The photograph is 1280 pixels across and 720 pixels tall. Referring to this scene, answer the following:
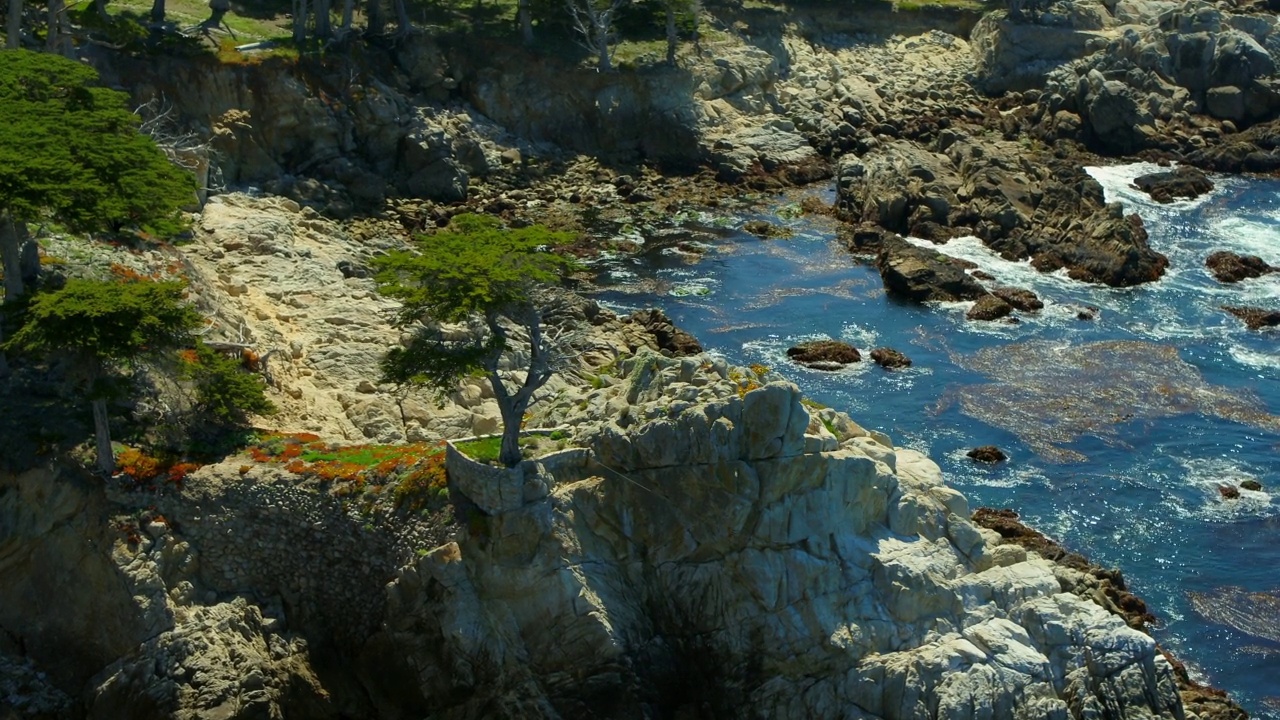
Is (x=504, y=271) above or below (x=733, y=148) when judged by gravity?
above

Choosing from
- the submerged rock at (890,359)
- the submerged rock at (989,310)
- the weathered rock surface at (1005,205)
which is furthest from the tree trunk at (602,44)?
the submerged rock at (890,359)

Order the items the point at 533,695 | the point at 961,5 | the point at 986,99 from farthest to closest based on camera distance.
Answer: the point at 961,5 → the point at 986,99 → the point at 533,695

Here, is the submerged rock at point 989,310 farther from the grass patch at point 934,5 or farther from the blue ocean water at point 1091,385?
the grass patch at point 934,5

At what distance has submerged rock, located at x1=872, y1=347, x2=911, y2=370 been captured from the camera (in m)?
58.0

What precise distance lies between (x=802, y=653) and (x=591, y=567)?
16.9ft

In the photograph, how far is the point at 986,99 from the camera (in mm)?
93625

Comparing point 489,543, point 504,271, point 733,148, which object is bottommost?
point 733,148

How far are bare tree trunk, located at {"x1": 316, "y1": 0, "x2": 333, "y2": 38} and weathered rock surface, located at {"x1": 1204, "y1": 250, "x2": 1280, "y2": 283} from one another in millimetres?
42005

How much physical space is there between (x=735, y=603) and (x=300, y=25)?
154ft

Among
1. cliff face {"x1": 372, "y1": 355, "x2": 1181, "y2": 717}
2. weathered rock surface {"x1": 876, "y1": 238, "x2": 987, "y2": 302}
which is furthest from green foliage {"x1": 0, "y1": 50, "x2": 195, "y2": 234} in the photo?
weathered rock surface {"x1": 876, "y1": 238, "x2": 987, "y2": 302}

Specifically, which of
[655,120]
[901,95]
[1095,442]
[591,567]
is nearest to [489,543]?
[591,567]

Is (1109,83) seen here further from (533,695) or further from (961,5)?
(533,695)

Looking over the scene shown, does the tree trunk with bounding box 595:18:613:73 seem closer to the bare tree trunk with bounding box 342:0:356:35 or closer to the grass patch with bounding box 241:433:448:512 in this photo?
the bare tree trunk with bounding box 342:0:356:35

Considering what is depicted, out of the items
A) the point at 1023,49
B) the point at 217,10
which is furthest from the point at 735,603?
the point at 1023,49
